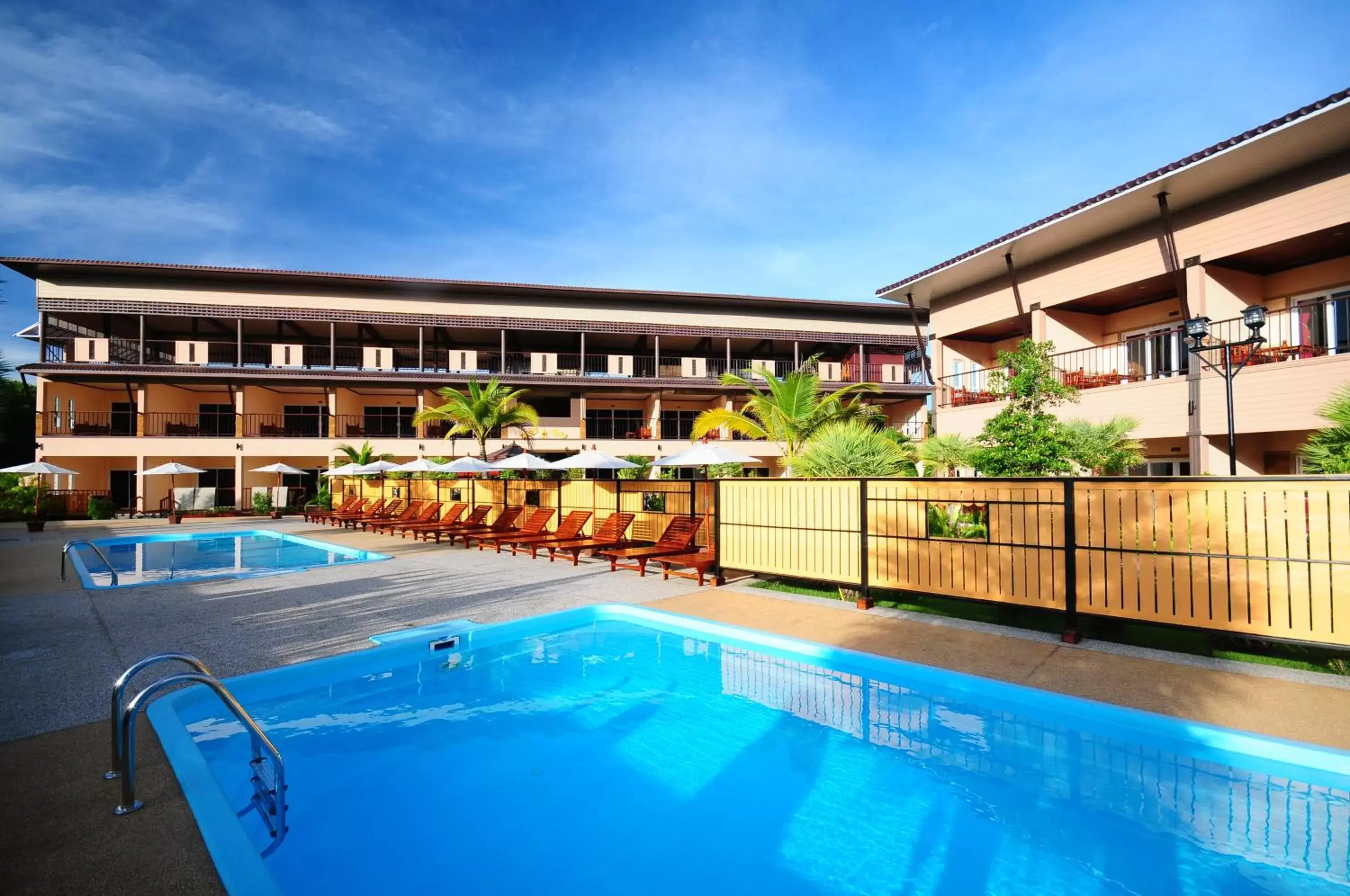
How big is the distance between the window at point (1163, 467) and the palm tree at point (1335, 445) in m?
8.78

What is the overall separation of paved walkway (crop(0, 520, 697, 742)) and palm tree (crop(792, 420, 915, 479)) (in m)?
3.13

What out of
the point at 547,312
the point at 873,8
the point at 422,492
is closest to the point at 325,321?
the point at 547,312

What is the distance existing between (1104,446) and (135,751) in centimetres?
1436

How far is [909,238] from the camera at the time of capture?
2792cm

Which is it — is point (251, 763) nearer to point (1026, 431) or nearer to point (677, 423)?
point (1026, 431)

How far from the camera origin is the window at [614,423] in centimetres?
3431

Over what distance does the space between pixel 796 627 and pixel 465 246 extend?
2903 centimetres

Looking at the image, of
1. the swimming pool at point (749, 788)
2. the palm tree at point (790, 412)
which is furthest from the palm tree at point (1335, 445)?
the palm tree at point (790, 412)

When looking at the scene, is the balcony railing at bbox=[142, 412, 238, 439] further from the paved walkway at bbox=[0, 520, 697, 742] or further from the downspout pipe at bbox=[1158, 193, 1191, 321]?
the downspout pipe at bbox=[1158, 193, 1191, 321]

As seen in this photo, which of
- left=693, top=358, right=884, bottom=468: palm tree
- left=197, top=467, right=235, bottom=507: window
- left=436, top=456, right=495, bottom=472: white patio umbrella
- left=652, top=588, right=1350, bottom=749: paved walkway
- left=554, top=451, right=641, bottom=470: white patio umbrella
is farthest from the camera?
left=197, top=467, right=235, bottom=507: window

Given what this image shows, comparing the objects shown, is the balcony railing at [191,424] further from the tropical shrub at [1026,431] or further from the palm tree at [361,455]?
the tropical shrub at [1026,431]

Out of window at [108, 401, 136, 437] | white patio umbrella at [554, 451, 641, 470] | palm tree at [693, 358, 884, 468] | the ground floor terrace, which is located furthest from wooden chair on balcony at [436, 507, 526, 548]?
window at [108, 401, 136, 437]

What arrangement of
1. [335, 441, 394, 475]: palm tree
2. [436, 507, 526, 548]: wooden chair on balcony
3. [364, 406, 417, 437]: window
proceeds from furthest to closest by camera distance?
[364, 406, 417, 437]: window, [335, 441, 394, 475]: palm tree, [436, 507, 526, 548]: wooden chair on balcony

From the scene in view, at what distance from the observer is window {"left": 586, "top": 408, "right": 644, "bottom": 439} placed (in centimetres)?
3431
